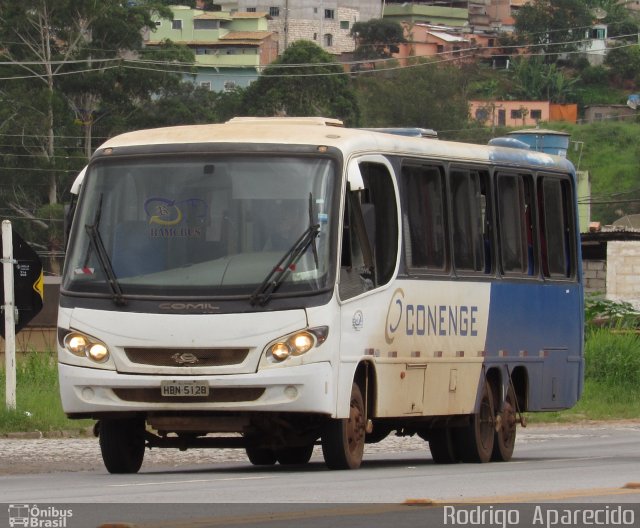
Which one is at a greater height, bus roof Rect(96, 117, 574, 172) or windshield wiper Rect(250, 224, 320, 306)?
bus roof Rect(96, 117, 574, 172)

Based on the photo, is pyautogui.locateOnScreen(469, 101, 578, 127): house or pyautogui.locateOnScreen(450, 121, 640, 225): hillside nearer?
pyautogui.locateOnScreen(450, 121, 640, 225): hillside

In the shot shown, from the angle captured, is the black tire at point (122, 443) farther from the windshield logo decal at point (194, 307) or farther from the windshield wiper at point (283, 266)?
the windshield wiper at point (283, 266)

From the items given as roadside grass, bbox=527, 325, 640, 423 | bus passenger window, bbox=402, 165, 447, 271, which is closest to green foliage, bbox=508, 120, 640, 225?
roadside grass, bbox=527, 325, 640, 423

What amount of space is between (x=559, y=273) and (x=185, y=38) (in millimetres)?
120784

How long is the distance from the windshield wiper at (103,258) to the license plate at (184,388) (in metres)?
0.75

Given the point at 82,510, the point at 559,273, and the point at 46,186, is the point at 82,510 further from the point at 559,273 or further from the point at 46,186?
the point at 46,186

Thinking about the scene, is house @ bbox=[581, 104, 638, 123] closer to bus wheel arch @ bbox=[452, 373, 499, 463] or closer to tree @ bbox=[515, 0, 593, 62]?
tree @ bbox=[515, 0, 593, 62]

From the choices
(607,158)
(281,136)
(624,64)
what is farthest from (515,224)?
(624,64)

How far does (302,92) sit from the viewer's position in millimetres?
92375

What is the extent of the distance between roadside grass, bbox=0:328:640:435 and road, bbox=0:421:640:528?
224 centimetres

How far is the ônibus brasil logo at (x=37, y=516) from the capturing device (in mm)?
9602

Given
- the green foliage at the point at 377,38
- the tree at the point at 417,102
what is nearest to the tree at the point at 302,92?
the tree at the point at 417,102

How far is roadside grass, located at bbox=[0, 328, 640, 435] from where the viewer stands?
21.6m

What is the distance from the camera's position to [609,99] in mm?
144625
